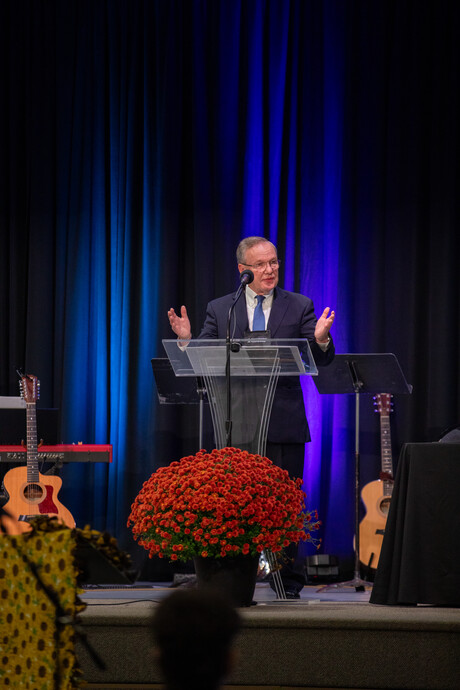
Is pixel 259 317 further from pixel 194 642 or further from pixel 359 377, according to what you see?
pixel 194 642

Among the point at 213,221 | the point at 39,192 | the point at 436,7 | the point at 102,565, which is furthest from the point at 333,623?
the point at 436,7

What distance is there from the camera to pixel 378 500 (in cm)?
532

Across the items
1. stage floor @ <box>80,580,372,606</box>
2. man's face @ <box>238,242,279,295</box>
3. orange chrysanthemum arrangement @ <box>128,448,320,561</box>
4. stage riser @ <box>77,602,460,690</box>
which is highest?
man's face @ <box>238,242,279,295</box>

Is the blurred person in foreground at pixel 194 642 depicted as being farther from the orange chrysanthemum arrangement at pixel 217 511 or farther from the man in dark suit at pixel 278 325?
the man in dark suit at pixel 278 325

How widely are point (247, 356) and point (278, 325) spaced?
0.61 m

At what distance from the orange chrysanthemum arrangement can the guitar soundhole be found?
1.87 m

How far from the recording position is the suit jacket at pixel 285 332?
428 cm

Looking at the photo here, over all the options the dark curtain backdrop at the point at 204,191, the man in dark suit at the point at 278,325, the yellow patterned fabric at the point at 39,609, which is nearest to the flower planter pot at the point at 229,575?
the man in dark suit at the point at 278,325

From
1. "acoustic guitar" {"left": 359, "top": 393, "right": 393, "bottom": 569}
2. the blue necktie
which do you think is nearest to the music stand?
"acoustic guitar" {"left": 359, "top": 393, "right": 393, "bottom": 569}

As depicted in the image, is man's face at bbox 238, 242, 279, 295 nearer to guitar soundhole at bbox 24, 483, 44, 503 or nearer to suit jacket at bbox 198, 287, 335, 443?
suit jacket at bbox 198, 287, 335, 443

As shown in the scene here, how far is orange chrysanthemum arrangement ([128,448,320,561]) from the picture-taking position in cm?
313

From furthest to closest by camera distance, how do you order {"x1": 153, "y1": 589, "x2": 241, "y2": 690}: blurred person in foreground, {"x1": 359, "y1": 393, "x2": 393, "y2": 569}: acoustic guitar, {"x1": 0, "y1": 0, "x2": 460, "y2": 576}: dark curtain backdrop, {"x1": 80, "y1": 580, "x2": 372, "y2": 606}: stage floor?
{"x1": 0, "y1": 0, "x2": 460, "y2": 576}: dark curtain backdrop < {"x1": 359, "y1": 393, "x2": 393, "y2": 569}: acoustic guitar < {"x1": 80, "y1": 580, "x2": 372, "y2": 606}: stage floor < {"x1": 153, "y1": 589, "x2": 241, "y2": 690}: blurred person in foreground

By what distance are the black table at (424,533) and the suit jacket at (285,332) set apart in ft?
2.81

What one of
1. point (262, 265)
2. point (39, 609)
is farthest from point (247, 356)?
point (39, 609)
